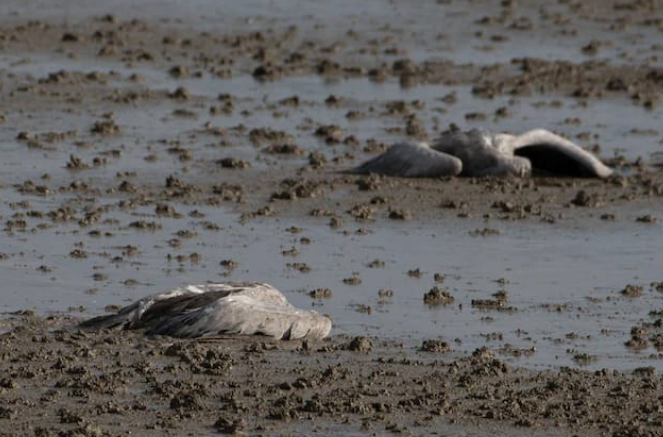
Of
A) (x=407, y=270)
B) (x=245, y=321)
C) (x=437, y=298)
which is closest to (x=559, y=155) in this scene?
(x=407, y=270)

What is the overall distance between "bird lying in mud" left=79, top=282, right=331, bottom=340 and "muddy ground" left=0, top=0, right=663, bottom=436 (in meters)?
0.13

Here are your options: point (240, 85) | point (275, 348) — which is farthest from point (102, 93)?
point (275, 348)

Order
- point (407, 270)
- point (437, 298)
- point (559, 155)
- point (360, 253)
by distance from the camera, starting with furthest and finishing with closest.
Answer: point (559, 155) → point (360, 253) → point (407, 270) → point (437, 298)

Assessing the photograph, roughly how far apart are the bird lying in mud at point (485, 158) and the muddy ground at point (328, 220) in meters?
0.25

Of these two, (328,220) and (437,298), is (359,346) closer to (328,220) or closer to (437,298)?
(437,298)

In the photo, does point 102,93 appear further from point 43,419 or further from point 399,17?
point 43,419

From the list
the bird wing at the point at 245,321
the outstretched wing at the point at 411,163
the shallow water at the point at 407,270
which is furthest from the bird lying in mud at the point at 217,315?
the outstretched wing at the point at 411,163

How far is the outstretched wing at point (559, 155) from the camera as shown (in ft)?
57.3

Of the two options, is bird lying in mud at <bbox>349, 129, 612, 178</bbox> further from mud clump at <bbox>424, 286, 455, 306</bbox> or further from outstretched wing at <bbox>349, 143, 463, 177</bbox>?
mud clump at <bbox>424, 286, 455, 306</bbox>

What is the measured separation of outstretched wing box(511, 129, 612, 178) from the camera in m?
17.5

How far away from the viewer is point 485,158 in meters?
17.4

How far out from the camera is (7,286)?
490 inches

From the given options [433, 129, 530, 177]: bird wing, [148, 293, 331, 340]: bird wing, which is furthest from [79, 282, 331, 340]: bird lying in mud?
[433, 129, 530, 177]: bird wing

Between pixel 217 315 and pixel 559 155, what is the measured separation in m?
7.32
